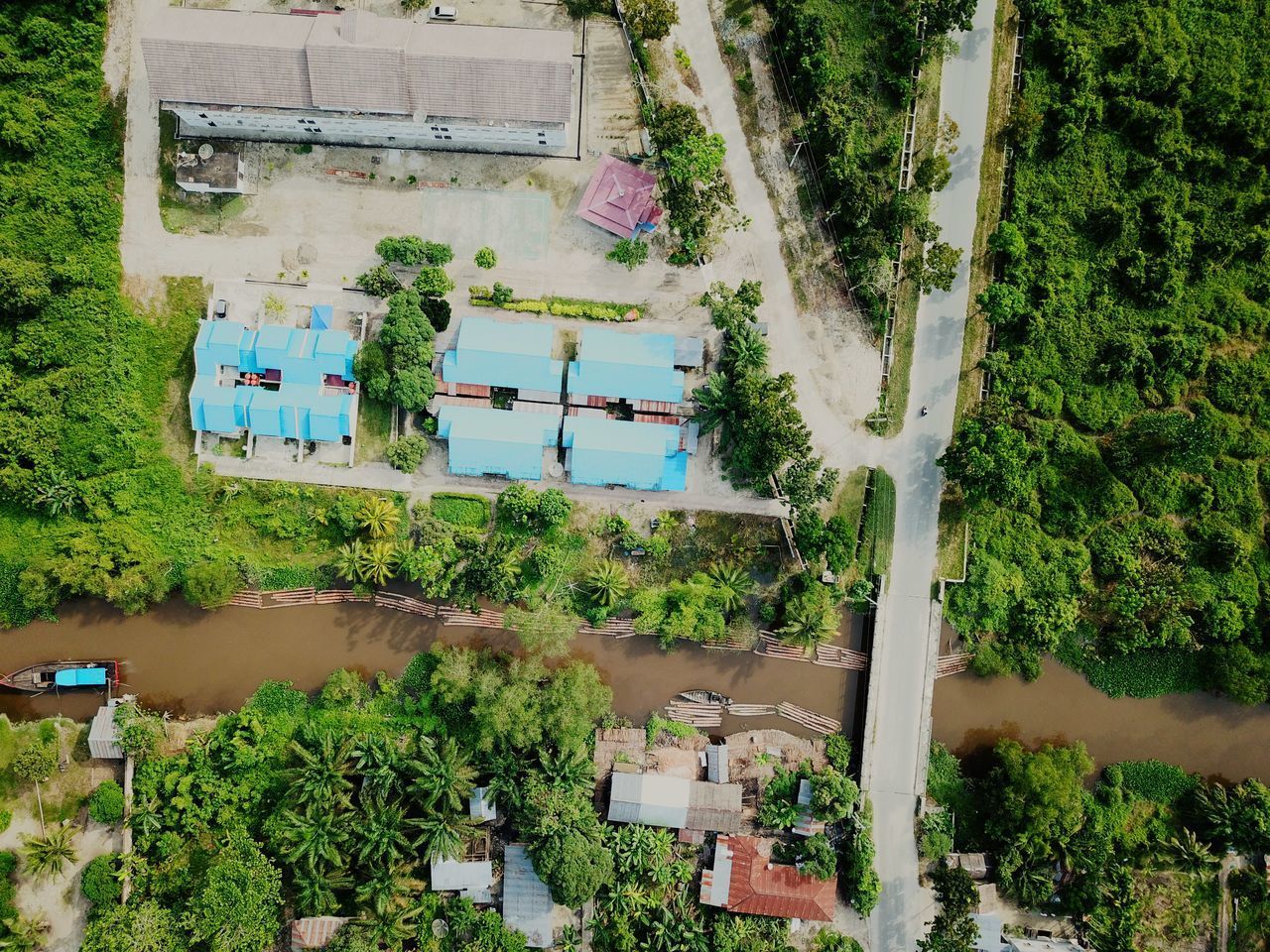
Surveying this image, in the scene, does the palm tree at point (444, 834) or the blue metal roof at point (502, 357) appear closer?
the palm tree at point (444, 834)

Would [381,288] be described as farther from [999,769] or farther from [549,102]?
[999,769]

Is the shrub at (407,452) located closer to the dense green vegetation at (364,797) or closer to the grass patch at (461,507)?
the grass patch at (461,507)

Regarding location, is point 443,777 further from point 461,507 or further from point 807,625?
point 807,625

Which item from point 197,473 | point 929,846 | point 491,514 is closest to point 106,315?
point 197,473

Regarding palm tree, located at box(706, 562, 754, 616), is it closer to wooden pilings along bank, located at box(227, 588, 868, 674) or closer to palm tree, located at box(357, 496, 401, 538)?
wooden pilings along bank, located at box(227, 588, 868, 674)

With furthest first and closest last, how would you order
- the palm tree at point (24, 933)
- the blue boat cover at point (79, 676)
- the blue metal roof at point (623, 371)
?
the blue boat cover at point (79, 676), the blue metal roof at point (623, 371), the palm tree at point (24, 933)

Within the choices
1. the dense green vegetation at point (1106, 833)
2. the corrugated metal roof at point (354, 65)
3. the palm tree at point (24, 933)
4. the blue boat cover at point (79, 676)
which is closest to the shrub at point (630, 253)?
the corrugated metal roof at point (354, 65)
